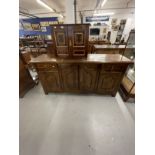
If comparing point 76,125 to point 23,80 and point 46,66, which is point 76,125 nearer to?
point 46,66

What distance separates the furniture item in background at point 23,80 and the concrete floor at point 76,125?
244 millimetres

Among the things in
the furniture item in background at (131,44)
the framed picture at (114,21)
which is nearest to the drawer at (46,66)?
the furniture item in background at (131,44)

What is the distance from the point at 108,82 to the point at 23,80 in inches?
88.9

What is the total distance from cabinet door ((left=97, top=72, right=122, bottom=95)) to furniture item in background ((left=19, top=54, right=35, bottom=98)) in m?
2.04

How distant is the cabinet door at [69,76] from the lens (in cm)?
220

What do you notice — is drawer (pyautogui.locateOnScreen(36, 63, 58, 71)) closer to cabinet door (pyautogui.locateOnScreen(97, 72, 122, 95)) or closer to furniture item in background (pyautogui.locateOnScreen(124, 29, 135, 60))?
cabinet door (pyautogui.locateOnScreen(97, 72, 122, 95))

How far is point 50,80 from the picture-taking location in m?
2.44

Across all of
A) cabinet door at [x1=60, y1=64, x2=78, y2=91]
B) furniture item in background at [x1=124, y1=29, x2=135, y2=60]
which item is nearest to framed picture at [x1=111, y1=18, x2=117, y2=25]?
furniture item in background at [x1=124, y1=29, x2=135, y2=60]

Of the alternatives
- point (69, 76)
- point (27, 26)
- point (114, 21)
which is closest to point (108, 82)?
point (69, 76)

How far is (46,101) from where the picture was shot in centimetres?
247

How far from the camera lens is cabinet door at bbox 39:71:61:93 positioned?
233cm
